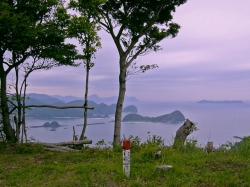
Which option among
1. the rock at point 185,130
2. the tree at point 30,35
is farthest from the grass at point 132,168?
the tree at point 30,35

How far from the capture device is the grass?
5.07 metres

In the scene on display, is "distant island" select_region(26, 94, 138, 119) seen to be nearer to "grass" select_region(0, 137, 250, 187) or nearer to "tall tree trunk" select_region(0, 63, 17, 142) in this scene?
"tall tree trunk" select_region(0, 63, 17, 142)

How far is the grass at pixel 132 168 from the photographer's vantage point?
507 cm

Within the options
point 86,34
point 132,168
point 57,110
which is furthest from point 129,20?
point 57,110

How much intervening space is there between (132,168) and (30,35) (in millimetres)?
5048

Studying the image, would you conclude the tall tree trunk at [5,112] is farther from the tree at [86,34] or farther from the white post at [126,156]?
the white post at [126,156]

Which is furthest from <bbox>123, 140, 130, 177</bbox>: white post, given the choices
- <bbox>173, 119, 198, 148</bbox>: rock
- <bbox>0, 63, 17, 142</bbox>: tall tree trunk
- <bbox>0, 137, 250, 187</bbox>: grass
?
<bbox>0, 63, 17, 142</bbox>: tall tree trunk

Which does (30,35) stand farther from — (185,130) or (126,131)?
(126,131)

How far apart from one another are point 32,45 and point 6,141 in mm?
3494

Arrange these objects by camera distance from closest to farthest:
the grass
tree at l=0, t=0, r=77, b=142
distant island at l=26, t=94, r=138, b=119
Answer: the grass, tree at l=0, t=0, r=77, b=142, distant island at l=26, t=94, r=138, b=119

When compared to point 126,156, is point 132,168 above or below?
below

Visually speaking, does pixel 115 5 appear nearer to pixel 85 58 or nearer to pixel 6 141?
pixel 85 58

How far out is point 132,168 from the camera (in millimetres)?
5738

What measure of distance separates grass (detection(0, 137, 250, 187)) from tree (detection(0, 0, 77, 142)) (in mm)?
3102
